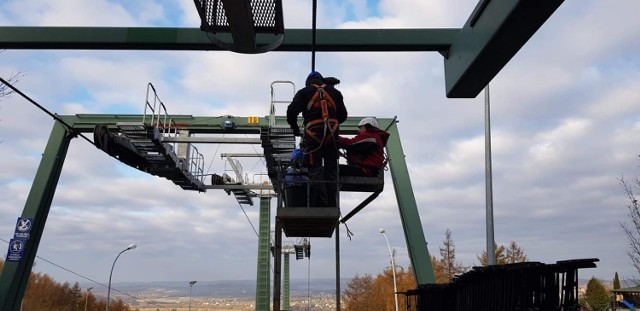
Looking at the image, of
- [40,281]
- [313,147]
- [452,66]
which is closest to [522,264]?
[452,66]

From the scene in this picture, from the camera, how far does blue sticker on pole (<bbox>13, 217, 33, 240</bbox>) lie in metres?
13.8

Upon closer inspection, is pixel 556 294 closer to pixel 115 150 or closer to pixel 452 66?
pixel 452 66

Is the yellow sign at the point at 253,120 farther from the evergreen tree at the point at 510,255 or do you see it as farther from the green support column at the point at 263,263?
the evergreen tree at the point at 510,255

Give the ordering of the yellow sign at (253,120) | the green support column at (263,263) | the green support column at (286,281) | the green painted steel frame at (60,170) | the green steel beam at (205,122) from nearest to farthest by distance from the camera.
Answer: the green painted steel frame at (60,170) < the green steel beam at (205,122) < the yellow sign at (253,120) < the green support column at (263,263) < the green support column at (286,281)

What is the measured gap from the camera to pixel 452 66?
5180 mm

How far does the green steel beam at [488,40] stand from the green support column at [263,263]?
22.3 m

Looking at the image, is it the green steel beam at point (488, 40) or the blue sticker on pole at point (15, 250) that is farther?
the blue sticker on pole at point (15, 250)

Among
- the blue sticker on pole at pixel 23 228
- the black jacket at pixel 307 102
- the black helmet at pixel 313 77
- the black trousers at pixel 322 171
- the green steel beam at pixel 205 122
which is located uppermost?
the green steel beam at pixel 205 122

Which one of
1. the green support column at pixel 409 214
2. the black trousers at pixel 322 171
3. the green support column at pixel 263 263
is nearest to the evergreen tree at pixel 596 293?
the green support column at pixel 263 263

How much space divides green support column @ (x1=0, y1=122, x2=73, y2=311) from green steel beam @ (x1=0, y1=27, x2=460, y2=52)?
385 inches

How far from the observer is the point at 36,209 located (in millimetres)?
14180

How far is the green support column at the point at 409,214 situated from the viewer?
13.3 m

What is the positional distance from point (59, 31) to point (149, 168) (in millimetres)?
8345

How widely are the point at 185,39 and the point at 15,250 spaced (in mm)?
10966
